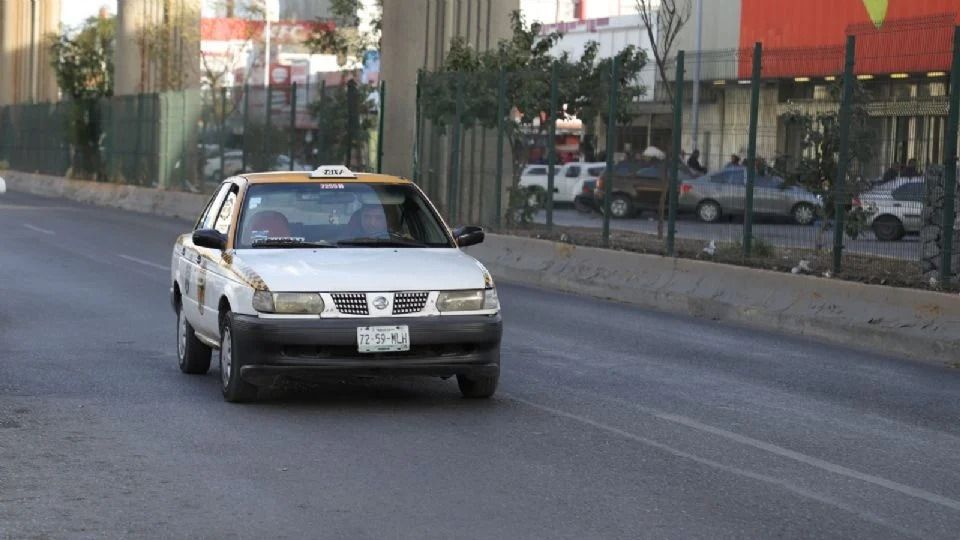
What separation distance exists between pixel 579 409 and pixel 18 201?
1503 inches

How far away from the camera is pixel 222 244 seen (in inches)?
445

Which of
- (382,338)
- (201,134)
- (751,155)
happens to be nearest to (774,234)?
(751,155)

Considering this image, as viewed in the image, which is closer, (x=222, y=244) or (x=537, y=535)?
(x=537, y=535)

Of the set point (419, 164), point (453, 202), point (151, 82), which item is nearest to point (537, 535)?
point (453, 202)

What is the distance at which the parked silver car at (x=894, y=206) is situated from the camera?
55.6 feet

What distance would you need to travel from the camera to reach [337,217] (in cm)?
1159

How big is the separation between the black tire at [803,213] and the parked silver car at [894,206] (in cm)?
61

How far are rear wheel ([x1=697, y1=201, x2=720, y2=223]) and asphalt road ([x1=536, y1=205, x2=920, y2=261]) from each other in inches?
2.5

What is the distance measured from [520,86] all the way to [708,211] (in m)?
6.93

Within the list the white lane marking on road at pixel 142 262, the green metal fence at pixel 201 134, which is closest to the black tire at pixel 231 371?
the white lane marking on road at pixel 142 262

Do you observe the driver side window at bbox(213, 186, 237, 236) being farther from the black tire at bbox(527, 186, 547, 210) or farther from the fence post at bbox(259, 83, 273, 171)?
the fence post at bbox(259, 83, 273, 171)

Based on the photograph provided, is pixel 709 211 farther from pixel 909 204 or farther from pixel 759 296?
pixel 909 204

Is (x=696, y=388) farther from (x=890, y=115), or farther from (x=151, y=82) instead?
(x=151, y=82)

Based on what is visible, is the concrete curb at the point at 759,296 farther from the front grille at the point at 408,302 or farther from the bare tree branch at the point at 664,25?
the front grille at the point at 408,302
